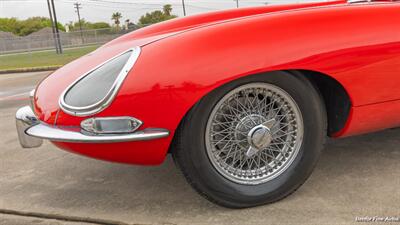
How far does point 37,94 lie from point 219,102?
1223mm

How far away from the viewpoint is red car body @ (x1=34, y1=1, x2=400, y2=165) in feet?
6.82

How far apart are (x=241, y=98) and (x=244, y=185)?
1.51 feet

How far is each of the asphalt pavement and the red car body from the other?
1.09 ft

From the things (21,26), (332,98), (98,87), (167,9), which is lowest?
(332,98)

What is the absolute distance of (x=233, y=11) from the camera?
3.41 metres

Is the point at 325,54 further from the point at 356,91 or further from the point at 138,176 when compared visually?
the point at 138,176

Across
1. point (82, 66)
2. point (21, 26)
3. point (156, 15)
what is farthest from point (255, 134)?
point (21, 26)

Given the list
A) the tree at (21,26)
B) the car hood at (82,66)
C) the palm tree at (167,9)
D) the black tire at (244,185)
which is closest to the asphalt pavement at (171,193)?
the black tire at (244,185)

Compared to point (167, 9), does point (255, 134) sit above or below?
below

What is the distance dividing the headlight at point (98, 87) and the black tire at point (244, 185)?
0.38 m

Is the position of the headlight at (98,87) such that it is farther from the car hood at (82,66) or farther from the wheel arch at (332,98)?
the wheel arch at (332,98)

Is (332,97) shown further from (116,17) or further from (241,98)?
(116,17)

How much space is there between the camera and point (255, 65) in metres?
2.13

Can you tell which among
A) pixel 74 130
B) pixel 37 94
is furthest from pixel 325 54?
pixel 37 94
